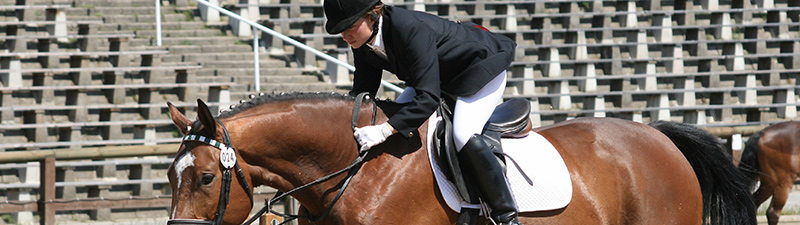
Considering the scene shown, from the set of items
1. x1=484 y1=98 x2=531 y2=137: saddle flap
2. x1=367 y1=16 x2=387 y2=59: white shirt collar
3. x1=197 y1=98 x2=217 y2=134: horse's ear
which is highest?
x1=367 y1=16 x2=387 y2=59: white shirt collar

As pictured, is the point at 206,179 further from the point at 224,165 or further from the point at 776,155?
the point at 776,155

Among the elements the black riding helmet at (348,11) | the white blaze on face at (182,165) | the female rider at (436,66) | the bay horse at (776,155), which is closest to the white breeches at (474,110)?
the female rider at (436,66)

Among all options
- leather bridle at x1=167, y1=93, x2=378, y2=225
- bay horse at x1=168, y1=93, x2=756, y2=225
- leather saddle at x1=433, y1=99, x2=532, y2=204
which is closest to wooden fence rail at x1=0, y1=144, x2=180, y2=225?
bay horse at x1=168, y1=93, x2=756, y2=225

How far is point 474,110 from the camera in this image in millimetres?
3732

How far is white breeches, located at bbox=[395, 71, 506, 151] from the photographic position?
3.66 m

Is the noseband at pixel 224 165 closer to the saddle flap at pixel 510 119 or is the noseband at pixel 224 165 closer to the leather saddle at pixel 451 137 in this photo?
the leather saddle at pixel 451 137

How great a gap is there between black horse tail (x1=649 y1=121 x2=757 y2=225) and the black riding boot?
153 centimetres

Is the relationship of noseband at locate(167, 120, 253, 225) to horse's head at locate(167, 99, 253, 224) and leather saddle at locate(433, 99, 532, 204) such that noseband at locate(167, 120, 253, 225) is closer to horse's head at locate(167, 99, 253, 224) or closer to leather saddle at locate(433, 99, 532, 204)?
horse's head at locate(167, 99, 253, 224)

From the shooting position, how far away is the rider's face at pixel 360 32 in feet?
11.5

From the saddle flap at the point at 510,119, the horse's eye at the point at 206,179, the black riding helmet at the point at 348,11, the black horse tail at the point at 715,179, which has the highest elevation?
the black riding helmet at the point at 348,11

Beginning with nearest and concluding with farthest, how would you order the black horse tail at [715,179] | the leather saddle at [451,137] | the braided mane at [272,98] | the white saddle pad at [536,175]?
1. the braided mane at [272,98]
2. the leather saddle at [451,137]
3. the white saddle pad at [536,175]
4. the black horse tail at [715,179]

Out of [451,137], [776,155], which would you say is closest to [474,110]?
[451,137]

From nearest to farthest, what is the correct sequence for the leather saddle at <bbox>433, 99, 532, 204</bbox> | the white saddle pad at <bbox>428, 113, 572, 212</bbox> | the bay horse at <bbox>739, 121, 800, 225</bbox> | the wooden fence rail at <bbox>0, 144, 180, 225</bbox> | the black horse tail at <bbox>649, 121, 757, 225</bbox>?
the leather saddle at <bbox>433, 99, 532, 204</bbox> → the white saddle pad at <bbox>428, 113, 572, 212</bbox> → the black horse tail at <bbox>649, 121, 757, 225</bbox> → the wooden fence rail at <bbox>0, 144, 180, 225</bbox> → the bay horse at <bbox>739, 121, 800, 225</bbox>

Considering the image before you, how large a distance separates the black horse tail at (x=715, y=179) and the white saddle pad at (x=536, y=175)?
112cm
